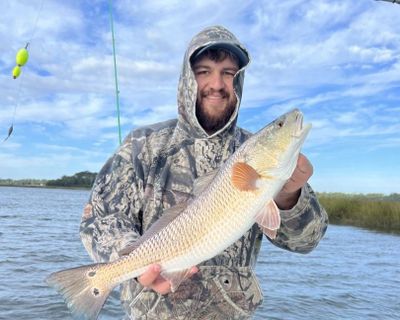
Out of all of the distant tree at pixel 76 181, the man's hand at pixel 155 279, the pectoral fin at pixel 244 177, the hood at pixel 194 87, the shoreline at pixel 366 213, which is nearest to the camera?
the pectoral fin at pixel 244 177

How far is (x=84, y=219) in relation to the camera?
13.2ft

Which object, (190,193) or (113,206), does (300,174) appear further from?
(113,206)

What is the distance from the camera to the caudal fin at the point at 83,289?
129 inches

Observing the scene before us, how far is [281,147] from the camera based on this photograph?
10.4 ft

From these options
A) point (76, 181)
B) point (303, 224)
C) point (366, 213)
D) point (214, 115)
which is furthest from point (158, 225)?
point (76, 181)

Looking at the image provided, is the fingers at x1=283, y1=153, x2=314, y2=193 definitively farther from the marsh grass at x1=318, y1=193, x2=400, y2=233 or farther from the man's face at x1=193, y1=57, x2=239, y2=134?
the marsh grass at x1=318, y1=193, x2=400, y2=233

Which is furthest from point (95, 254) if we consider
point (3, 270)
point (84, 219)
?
point (3, 270)

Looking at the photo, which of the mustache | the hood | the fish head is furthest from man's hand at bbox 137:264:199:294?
the mustache

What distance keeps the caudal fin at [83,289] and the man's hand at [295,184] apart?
142 centimetres

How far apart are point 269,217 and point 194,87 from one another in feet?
5.24

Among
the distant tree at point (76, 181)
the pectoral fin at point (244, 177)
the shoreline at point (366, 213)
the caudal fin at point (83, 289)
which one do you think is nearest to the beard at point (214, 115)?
the pectoral fin at point (244, 177)

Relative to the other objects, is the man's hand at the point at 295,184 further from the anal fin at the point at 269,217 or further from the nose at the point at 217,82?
the nose at the point at 217,82

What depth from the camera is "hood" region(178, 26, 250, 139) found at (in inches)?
168

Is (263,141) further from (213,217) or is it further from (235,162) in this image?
(213,217)
